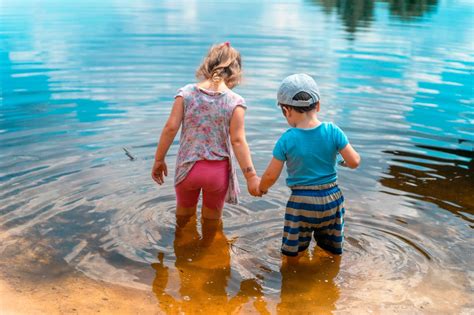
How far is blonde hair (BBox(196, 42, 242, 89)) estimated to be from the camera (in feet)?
16.7

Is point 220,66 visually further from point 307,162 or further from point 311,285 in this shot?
point 311,285

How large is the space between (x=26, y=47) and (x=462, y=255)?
51.6 ft

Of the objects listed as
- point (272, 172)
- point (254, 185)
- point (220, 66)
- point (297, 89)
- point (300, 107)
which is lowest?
point (254, 185)

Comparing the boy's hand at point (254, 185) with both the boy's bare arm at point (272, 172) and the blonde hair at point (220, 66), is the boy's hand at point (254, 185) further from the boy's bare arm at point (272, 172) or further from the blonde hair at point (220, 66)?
the blonde hair at point (220, 66)

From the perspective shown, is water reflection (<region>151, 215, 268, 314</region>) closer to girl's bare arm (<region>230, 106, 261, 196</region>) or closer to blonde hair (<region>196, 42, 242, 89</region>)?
girl's bare arm (<region>230, 106, 261, 196</region>)

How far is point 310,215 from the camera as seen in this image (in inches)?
188

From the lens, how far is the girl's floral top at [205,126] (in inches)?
201

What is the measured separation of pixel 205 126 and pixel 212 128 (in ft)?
0.20

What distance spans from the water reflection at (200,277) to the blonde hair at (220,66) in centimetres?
137

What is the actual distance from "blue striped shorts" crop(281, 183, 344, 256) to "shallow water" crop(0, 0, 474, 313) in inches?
10.4

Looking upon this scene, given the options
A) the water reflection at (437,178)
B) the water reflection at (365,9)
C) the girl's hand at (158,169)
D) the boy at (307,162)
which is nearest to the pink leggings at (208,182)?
the girl's hand at (158,169)

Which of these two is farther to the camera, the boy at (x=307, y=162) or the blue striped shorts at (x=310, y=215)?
the blue striped shorts at (x=310, y=215)

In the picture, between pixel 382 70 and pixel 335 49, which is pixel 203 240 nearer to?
pixel 382 70

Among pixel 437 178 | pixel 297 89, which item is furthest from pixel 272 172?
pixel 437 178
